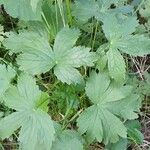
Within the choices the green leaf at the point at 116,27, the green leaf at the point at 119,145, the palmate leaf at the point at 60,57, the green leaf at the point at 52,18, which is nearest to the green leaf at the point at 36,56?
the palmate leaf at the point at 60,57

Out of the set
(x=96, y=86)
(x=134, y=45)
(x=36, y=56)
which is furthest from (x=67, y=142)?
(x=134, y=45)

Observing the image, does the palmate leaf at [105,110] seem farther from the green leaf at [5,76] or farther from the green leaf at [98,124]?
the green leaf at [5,76]

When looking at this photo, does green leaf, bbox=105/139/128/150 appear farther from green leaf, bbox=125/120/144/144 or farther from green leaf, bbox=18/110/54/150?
green leaf, bbox=18/110/54/150

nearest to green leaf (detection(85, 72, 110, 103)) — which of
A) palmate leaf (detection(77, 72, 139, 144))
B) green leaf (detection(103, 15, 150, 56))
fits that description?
palmate leaf (detection(77, 72, 139, 144))

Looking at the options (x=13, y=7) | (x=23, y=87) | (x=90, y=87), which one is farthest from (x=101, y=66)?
(x=13, y=7)

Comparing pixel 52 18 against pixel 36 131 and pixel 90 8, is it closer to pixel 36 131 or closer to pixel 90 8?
pixel 90 8
